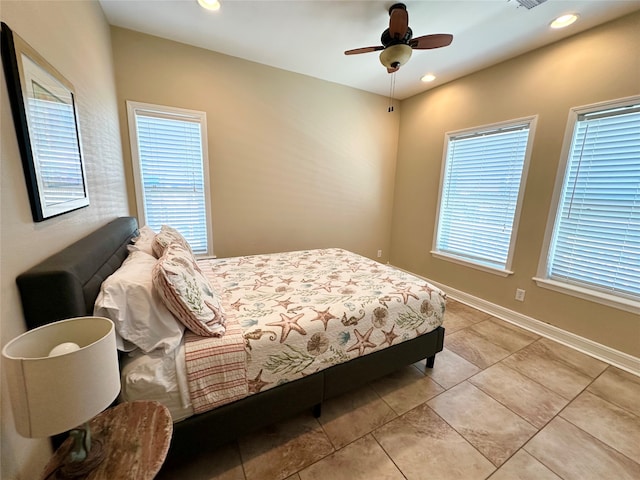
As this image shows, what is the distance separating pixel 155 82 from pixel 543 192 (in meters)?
4.09

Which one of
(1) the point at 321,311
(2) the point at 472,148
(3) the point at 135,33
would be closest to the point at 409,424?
(1) the point at 321,311

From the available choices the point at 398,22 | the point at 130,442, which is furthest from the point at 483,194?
the point at 130,442

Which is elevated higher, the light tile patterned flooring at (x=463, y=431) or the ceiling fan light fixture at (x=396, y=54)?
the ceiling fan light fixture at (x=396, y=54)

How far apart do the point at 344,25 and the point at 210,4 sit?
3.69 ft

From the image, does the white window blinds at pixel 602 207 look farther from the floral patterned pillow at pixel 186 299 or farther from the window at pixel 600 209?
the floral patterned pillow at pixel 186 299

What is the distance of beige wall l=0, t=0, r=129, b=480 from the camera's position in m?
0.79

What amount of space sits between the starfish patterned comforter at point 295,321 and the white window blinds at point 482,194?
1602 mm

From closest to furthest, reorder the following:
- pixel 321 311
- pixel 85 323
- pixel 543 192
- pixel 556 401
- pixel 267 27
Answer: pixel 85 323, pixel 321 311, pixel 556 401, pixel 267 27, pixel 543 192

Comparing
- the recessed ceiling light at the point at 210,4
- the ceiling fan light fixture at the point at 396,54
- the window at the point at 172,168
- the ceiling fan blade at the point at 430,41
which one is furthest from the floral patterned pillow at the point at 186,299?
the ceiling fan blade at the point at 430,41

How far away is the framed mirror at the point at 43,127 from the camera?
0.87 m

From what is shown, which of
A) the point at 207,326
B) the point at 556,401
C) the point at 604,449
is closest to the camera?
the point at 207,326

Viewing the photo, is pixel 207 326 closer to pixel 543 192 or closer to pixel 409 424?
pixel 409 424

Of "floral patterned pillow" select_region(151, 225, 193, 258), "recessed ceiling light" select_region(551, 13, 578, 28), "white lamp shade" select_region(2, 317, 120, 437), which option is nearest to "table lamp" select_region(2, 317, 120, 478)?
"white lamp shade" select_region(2, 317, 120, 437)

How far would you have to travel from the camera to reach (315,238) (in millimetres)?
3791
